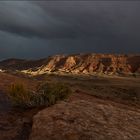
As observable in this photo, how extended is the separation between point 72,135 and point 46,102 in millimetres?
3545

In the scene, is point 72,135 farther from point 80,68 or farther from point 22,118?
point 80,68

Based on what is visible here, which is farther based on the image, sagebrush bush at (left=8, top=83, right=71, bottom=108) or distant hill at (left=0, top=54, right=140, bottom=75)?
distant hill at (left=0, top=54, right=140, bottom=75)

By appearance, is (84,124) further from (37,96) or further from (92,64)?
(92,64)

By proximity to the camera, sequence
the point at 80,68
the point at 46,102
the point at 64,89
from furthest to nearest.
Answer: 1. the point at 80,68
2. the point at 64,89
3. the point at 46,102

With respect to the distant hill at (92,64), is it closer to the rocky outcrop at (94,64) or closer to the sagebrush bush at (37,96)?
the rocky outcrop at (94,64)

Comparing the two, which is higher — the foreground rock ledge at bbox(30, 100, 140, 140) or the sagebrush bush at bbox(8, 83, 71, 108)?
the sagebrush bush at bbox(8, 83, 71, 108)

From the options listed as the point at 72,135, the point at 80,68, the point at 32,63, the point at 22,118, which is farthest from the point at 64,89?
the point at 32,63

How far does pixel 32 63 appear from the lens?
165875 mm

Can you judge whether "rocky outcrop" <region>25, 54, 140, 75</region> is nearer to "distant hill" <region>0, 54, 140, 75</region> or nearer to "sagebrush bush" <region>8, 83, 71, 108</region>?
"distant hill" <region>0, 54, 140, 75</region>

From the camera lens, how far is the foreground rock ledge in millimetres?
9055

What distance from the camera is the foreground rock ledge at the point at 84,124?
9.05 m

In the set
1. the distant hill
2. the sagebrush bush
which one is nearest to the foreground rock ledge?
the sagebrush bush

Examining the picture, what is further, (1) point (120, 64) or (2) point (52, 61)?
(2) point (52, 61)

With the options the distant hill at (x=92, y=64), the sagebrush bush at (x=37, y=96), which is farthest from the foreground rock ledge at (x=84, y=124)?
the distant hill at (x=92, y=64)
